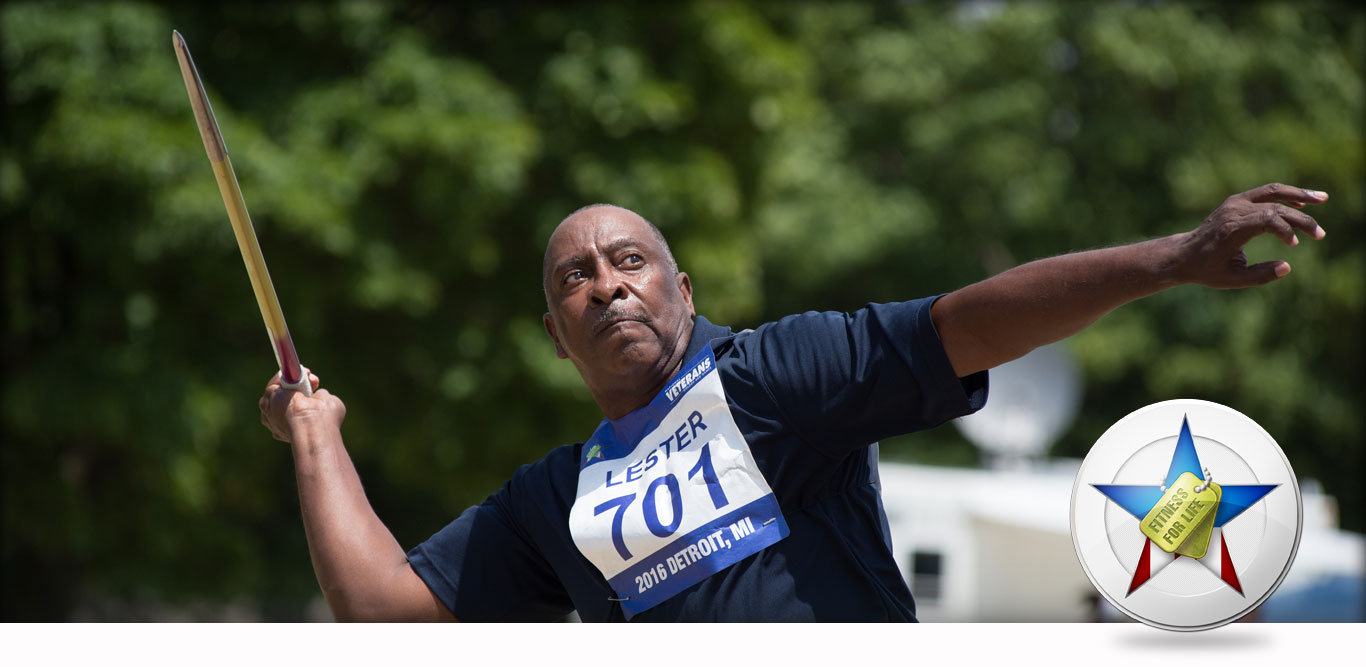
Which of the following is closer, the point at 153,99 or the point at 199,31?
the point at 153,99

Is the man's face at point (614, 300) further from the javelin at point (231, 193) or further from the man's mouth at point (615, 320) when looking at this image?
the javelin at point (231, 193)

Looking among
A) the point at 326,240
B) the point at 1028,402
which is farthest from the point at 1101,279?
the point at 1028,402

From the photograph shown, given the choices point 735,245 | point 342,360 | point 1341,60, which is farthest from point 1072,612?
point 1341,60

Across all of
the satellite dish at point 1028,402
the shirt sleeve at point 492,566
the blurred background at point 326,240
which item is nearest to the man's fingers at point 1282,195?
the shirt sleeve at point 492,566

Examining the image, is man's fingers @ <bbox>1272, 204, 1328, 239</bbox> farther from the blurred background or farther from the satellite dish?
the satellite dish

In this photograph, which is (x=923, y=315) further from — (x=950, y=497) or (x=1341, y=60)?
(x=1341, y=60)

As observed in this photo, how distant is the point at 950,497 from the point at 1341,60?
8720 mm

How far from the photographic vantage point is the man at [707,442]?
6.23 feet

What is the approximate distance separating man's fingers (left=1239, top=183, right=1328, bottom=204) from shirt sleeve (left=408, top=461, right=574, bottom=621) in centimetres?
138

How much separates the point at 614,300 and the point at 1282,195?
1.17 meters

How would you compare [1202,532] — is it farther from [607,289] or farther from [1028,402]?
[1028,402]

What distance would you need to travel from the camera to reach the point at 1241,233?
5.40 ft

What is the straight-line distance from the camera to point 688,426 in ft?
7.57

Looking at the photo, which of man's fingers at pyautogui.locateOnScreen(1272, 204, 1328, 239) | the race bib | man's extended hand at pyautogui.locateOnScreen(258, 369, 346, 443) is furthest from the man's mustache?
man's fingers at pyautogui.locateOnScreen(1272, 204, 1328, 239)
